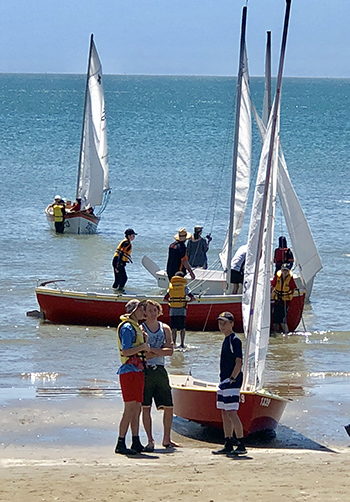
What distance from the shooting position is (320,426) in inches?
411

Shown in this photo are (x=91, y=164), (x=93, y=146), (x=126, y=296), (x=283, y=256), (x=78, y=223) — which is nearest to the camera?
(x=126, y=296)

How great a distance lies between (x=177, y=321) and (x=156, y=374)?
16.9 feet

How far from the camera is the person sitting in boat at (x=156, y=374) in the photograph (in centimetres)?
904

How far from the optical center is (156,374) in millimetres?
9156

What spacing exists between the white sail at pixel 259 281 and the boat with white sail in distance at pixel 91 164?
18.4m

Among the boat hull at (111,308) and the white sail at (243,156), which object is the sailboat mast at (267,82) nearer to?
the white sail at (243,156)

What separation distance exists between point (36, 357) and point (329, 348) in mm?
4656

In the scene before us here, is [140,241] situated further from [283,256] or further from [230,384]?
[230,384]

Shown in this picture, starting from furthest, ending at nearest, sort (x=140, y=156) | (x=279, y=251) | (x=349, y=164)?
1. (x=140, y=156)
2. (x=349, y=164)
3. (x=279, y=251)

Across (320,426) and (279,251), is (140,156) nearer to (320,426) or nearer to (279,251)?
(279,251)

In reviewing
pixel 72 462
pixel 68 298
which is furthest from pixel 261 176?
pixel 68 298

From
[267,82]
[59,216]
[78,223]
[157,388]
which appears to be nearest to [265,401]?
[157,388]

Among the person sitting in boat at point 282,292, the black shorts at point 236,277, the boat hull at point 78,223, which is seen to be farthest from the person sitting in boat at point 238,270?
the boat hull at point 78,223

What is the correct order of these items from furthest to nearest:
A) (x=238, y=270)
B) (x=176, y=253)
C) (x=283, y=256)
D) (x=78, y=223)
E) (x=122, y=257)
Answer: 1. (x=78, y=223)
2. (x=122, y=257)
3. (x=283, y=256)
4. (x=238, y=270)
5. (x=176, y=253)
